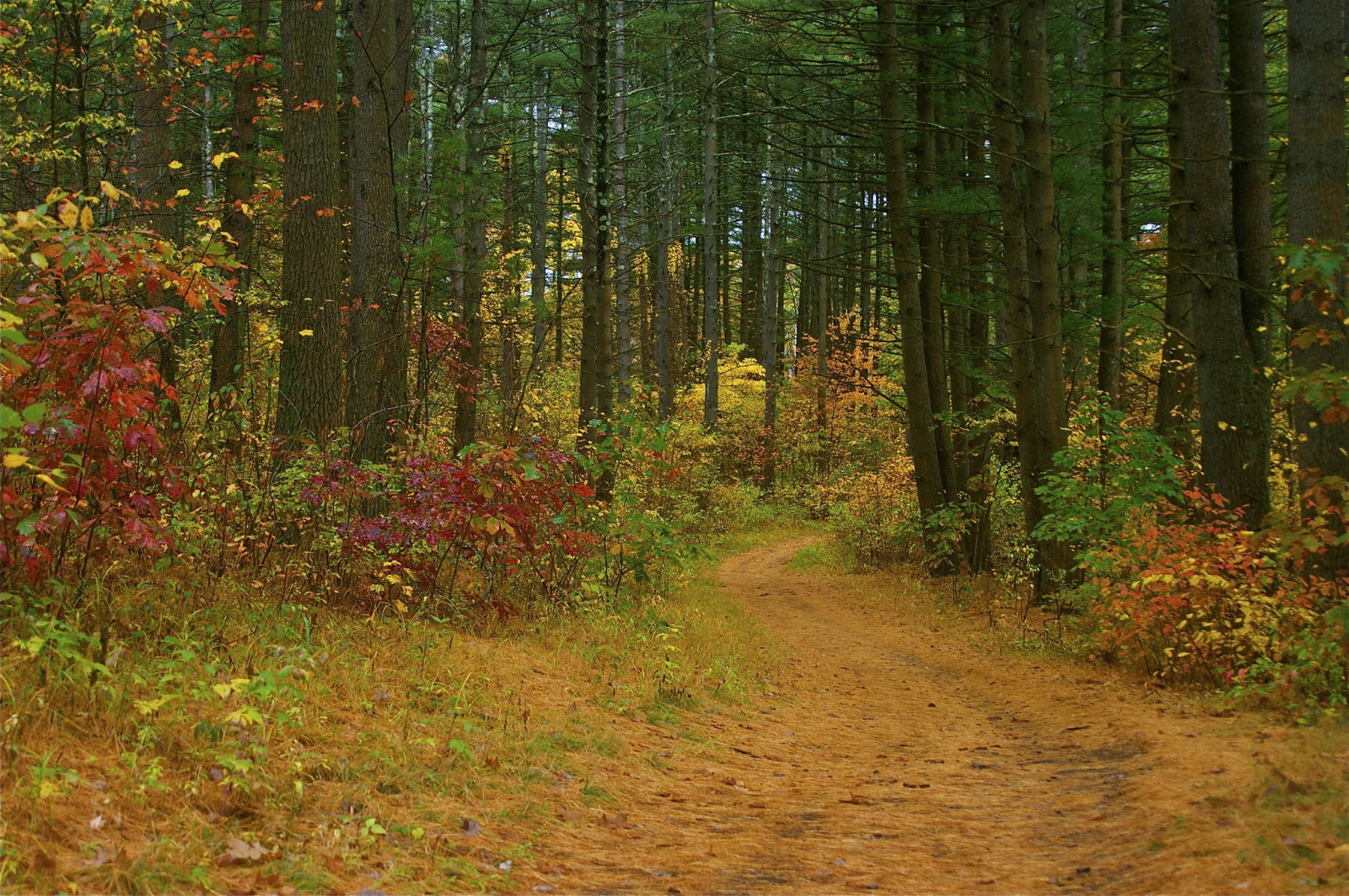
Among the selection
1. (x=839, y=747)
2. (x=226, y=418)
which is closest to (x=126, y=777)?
(x=226, y=418)

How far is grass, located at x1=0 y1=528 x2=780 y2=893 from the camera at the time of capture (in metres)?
3.03

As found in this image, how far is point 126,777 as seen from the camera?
330 cm

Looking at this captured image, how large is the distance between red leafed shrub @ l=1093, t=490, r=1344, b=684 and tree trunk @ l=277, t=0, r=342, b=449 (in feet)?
22.8

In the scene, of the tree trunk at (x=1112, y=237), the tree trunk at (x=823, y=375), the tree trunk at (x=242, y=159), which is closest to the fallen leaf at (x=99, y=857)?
the tree trunk at (x=242, y=159)

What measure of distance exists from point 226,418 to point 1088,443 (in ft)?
29.9

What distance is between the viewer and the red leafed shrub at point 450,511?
622cm

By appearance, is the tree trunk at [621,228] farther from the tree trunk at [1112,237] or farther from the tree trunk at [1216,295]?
the tree trunk at [1216,295]

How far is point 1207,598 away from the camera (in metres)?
6.38

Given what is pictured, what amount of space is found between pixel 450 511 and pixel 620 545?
3512 millimetres

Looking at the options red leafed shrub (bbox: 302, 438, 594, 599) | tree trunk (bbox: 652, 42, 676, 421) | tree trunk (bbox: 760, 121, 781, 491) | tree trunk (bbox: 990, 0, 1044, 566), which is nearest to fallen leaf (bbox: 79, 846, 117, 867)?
red leafed shrub (bbox: 302, 438, 594, 599)

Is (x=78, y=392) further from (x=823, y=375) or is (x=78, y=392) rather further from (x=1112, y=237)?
(x=823, y=375)

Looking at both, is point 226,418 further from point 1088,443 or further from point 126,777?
point 1088,443

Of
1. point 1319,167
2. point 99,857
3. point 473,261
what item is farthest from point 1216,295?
point 473,261

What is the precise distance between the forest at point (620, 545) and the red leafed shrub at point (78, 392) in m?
0.03
